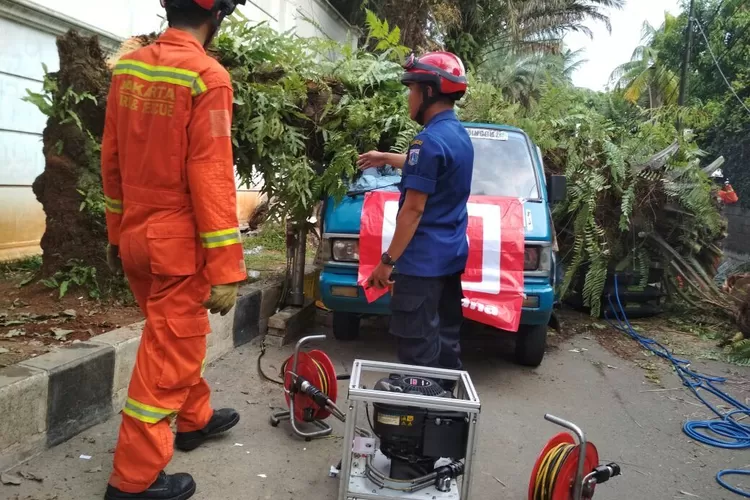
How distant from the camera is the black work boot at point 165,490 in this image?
9.07 feet

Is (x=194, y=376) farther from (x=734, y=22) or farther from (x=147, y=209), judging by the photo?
(x=734, y=22)

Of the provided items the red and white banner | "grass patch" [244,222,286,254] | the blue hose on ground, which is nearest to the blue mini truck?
the red and white banner

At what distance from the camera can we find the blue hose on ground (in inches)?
161

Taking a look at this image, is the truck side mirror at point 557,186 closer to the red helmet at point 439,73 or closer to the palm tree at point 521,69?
the red helmet at point 439,73

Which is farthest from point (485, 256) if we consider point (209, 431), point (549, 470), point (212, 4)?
point (212, 4)

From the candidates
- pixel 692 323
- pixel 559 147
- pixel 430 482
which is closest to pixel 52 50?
pixel 559 147

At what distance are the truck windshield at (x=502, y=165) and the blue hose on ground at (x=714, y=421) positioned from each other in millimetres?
2095

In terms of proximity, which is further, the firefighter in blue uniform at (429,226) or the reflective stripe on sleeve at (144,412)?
the firefighter in blue uniform at (429,226)

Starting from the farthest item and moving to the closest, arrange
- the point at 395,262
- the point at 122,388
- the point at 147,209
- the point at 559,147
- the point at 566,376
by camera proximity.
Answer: the point at 559,147 → the point at 566,376 → the point at 122,388 → the point at 395,262 → the point at 147,209

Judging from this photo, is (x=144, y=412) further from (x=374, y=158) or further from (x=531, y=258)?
(x=531, y=258)

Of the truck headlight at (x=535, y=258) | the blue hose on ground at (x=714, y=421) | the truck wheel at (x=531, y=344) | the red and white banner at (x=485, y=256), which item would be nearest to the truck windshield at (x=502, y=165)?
the red and white banner at (x=485, y=256)

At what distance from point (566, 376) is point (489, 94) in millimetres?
3125

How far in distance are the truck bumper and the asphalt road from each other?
0.51 m

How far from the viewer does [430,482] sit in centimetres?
282
